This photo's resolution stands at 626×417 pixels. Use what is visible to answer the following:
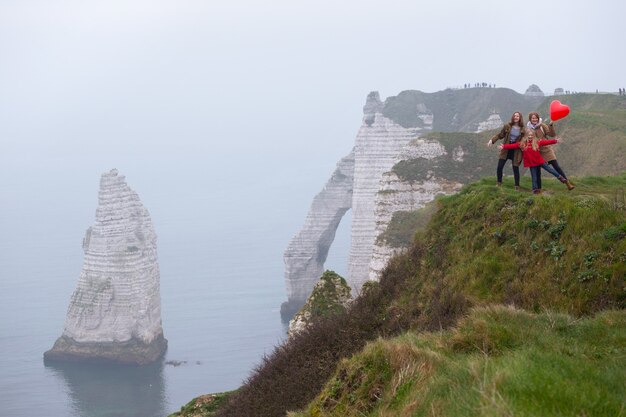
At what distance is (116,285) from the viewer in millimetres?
81438

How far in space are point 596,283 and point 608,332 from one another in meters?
3.46

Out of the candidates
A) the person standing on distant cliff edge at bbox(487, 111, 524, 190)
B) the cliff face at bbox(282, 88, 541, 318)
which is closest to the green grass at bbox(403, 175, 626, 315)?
the person standing on distant cliff edge at bbox(487, 111, 524, 190)

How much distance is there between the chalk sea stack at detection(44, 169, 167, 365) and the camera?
8094 centimetres

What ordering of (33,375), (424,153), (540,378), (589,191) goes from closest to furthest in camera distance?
(540,378) < (589,191) < (424,153) < (33,375)

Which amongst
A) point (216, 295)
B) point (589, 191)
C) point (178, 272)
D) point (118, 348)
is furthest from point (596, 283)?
point (178, 272)

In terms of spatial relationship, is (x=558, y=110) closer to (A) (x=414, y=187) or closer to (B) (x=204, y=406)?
(B) (x=204, y=406)

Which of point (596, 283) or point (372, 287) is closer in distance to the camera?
point (596, 283)

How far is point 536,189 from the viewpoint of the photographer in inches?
725

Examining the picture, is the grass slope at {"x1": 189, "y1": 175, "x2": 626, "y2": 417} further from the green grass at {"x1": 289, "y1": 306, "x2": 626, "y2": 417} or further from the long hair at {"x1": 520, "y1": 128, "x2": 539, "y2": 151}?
the green grass at {"x1": 289, "y1": 306, "x2": 626, "y2": 417}

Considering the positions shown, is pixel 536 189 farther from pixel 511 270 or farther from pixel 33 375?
pixel 33 375

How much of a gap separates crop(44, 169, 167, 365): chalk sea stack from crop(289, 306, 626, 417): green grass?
238 ft

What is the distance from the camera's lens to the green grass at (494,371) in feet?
21.9

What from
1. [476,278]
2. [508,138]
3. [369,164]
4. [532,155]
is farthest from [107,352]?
[476,278]

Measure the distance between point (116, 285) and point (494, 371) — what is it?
3047 inches
